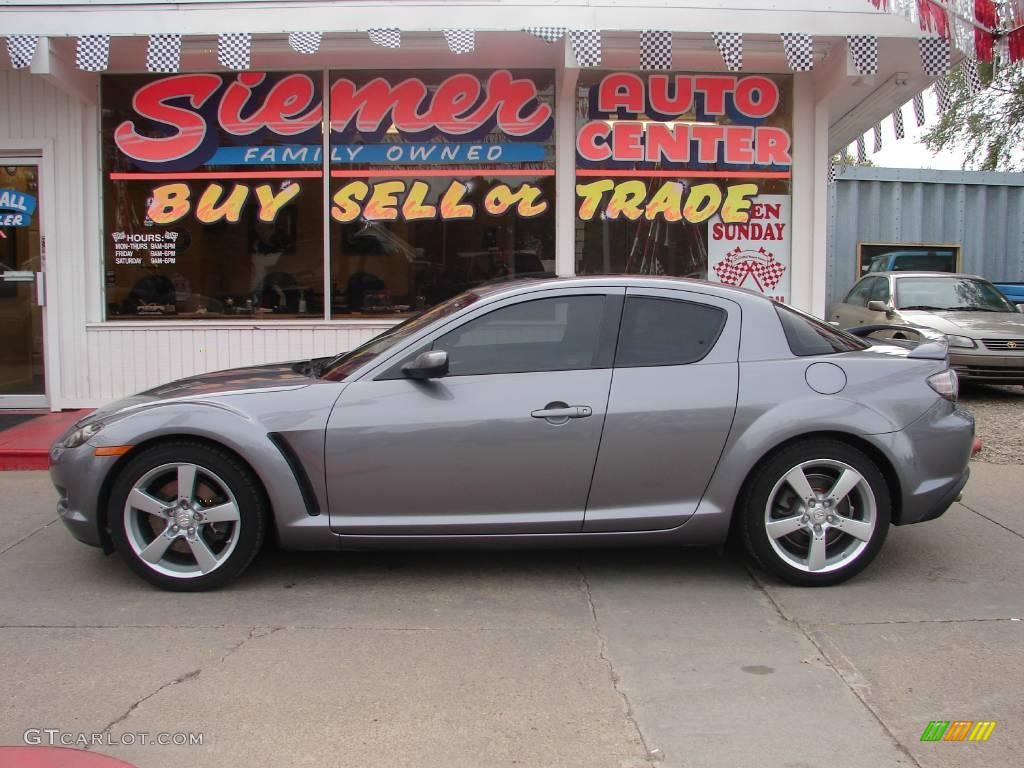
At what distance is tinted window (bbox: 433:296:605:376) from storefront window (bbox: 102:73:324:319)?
4826mm

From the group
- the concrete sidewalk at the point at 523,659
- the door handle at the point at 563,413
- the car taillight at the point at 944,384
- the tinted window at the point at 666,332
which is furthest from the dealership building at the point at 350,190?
the door handle at the point at 563,413

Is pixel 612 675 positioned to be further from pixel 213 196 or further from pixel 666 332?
pixel 213 196

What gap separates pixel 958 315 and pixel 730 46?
5.16 metres

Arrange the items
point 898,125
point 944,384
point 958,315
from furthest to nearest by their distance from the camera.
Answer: point 958,315
point 898,125
point 944,384

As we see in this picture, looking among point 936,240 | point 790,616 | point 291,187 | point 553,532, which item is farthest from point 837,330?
point 936,240

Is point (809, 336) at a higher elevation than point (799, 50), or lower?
lower

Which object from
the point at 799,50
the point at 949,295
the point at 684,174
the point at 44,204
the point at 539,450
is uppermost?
the point at 799,50

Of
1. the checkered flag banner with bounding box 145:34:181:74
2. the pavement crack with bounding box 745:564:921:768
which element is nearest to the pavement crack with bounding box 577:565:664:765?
the pavement crack with bounding box 745:564:921:768

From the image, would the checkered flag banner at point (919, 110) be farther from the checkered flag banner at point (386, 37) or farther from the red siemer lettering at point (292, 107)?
the checkered flag banner at point (386, 37)

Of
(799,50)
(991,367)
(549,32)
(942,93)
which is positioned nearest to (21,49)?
(549,32)

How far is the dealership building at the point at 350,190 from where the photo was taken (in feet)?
29.5

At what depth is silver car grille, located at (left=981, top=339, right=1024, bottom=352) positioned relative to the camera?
10352 millimetres

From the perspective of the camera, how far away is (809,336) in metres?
4.84

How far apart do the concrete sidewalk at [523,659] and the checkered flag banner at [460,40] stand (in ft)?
14.8
